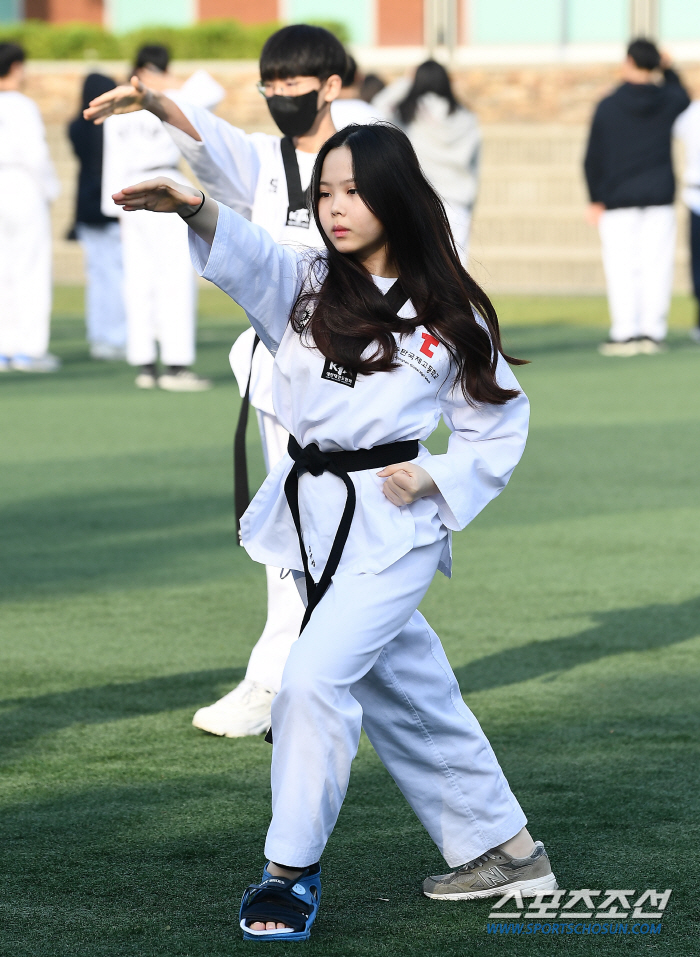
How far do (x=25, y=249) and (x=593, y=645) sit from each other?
7.89m

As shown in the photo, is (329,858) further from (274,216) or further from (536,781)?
(274,216)

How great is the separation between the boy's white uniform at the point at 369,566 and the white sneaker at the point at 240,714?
1066mm

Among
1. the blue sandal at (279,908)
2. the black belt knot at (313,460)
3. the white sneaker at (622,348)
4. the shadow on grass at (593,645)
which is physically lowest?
the white sneaker at (622,348)

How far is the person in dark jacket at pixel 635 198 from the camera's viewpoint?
41.7ft

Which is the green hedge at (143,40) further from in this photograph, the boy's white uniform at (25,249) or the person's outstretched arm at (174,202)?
the person's outstretched arm at (174,202)

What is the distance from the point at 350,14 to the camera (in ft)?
95.0

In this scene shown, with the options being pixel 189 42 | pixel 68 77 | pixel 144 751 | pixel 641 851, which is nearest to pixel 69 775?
pixel 144 751

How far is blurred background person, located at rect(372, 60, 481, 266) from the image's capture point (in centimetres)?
1229

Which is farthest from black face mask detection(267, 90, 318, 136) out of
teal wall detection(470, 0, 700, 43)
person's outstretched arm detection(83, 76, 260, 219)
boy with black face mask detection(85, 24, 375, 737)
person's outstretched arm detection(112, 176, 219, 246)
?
teal wall detection(470, 0, 700, 43)

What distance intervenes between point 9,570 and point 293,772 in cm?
317

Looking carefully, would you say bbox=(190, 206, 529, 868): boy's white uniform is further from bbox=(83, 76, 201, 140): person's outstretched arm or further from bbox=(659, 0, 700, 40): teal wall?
bbox=(659, 0, 700, 40): teal wall

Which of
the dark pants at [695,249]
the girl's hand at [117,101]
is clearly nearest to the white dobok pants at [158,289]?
the dark pants at [695,249]

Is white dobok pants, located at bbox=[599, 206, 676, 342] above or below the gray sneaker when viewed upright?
below

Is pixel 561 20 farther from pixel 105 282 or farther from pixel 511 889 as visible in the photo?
pixel 511 889
